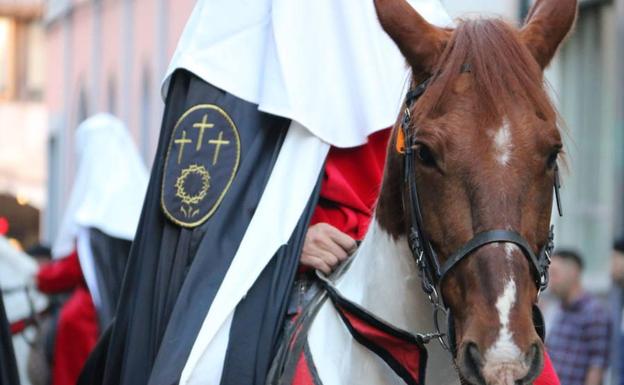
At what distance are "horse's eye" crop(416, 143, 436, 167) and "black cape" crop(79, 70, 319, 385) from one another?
878mm

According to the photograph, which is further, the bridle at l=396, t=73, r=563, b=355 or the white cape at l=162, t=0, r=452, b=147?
the white cape at l=162, t=0, r=452, b=147

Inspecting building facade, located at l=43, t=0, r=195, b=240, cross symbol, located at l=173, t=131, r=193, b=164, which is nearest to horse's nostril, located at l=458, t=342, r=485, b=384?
cross symbol, located at l=173, t=131, r=193, b=164

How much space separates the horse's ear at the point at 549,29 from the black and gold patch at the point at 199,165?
49.1 inches

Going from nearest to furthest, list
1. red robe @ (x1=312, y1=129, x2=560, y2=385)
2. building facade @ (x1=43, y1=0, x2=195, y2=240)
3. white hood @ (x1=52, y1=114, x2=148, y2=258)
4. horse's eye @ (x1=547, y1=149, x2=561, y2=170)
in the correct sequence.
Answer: horse's eye @ (x1=547, y1=149, x2=561, y2=170), red robe @ (x1=312, y1=129, x2=560, y2=385), white hood @ (x1=52, y1=114, x2=148, y2=258), building facade @ (x1=43, y1=0, x2=195, y2=240)

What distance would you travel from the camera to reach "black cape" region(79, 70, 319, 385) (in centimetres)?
489

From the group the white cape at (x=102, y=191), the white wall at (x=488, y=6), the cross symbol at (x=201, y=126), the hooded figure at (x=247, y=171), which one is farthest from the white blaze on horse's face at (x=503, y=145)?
the white wall at (x=488, y=6)

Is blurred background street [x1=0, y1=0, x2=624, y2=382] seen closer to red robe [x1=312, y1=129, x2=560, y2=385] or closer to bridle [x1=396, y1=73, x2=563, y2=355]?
bridle [x1=396, y1=73, x2=563, y2=355]

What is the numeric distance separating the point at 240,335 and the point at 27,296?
232 inches

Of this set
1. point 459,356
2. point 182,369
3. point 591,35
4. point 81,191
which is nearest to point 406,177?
point 459,356

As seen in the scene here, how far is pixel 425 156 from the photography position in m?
4.16

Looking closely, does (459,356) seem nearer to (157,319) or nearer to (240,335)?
(240,335)

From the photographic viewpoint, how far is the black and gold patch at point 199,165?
5203 mm

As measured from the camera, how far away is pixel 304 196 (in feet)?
16.5

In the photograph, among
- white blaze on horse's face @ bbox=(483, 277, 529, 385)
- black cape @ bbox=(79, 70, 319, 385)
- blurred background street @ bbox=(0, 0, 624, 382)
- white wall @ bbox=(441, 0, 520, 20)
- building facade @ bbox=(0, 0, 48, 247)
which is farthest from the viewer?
building facade @ bbox=(0, 0, 48, 247)
